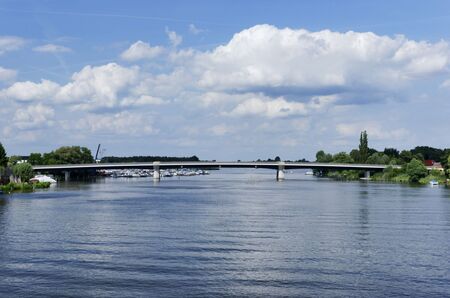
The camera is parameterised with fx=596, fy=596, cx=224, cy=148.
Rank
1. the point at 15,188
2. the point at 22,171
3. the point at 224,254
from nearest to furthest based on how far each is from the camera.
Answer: the point at 224,254
the point at 15,188
the point at 22,171

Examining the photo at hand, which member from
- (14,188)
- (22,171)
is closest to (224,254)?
(14,188)

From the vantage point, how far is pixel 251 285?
4031cm

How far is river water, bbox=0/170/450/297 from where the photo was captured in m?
39.7

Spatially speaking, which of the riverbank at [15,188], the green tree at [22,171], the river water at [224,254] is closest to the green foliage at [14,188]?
the riverbank at [15,188]

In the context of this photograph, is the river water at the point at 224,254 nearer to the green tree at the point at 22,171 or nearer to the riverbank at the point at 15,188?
the riverbank at the point at 15,188

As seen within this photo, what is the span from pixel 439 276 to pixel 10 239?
4081 cm

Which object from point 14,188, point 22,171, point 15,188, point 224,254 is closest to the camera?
point 224,254

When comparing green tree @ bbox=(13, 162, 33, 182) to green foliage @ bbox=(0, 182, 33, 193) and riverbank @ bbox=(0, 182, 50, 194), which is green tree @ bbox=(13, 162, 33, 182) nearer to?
riverbank @ bbox=(0, 182, 50, 194)

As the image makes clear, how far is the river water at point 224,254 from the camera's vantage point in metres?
39.7

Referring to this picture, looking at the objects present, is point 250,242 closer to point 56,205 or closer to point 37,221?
point 37,221

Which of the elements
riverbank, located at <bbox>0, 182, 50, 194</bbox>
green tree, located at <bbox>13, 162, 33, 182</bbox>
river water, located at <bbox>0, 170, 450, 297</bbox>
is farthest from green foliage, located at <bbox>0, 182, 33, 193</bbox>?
river water, located at <bbox>0, 170, 450, 297</bbox>

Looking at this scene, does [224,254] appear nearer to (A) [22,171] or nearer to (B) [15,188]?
(B) [15,188]

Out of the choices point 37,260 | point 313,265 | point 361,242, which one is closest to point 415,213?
point 361,242

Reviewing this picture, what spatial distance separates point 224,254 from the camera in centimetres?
5100
